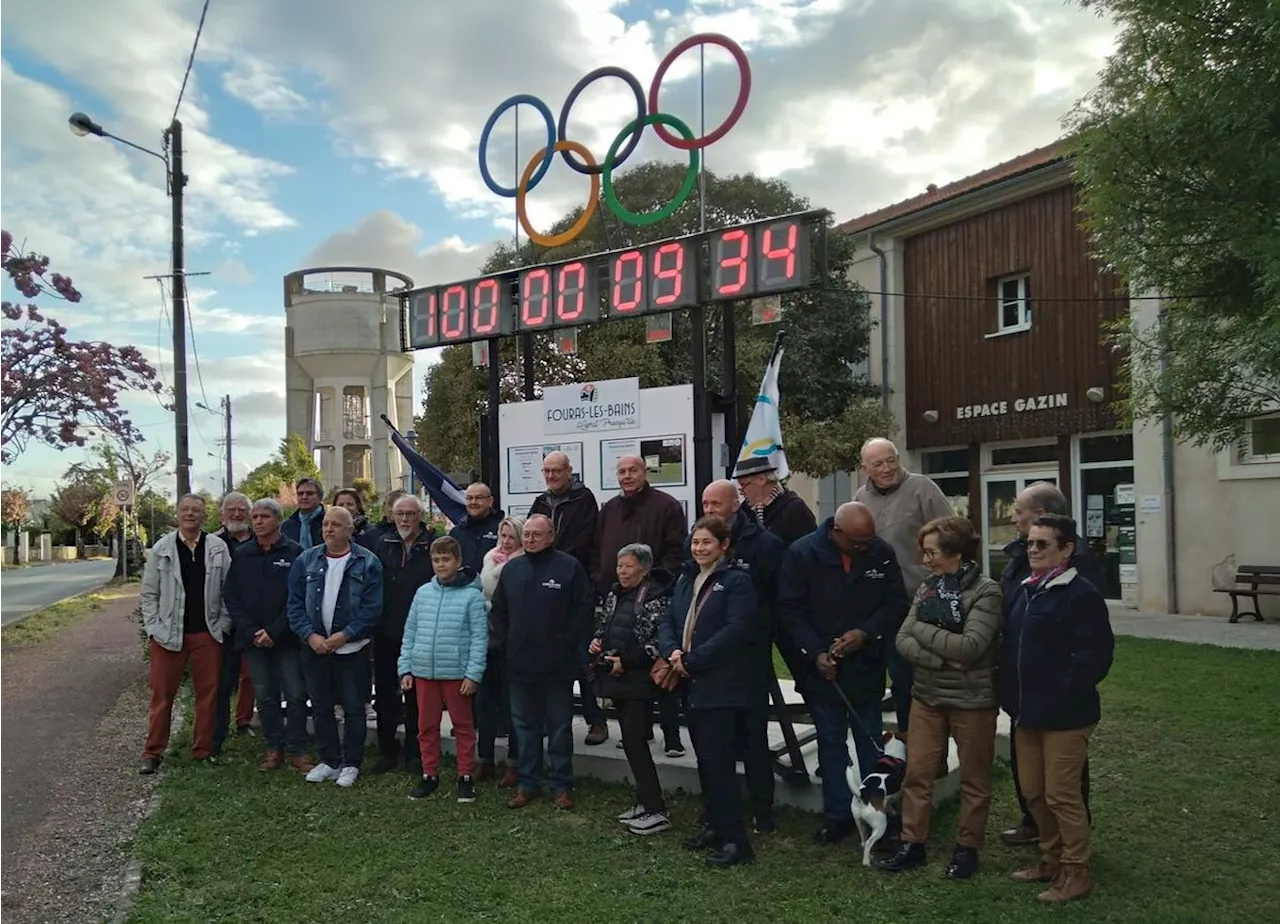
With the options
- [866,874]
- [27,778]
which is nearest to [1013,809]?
[866,874]

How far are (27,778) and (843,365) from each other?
58.5 feet

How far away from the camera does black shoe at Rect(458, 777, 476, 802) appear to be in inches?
267

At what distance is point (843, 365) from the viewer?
2280 cm

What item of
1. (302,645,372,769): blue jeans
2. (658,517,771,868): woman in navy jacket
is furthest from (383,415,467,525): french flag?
(658,517,771,868): woman in navy jacket

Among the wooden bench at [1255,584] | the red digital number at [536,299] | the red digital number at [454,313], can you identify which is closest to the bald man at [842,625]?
the red digital number at [536,299]

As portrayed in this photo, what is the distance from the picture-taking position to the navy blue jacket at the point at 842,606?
560cm

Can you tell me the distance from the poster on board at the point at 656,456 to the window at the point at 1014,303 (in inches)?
518

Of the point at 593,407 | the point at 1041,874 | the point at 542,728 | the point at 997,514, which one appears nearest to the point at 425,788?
the point at 542,728

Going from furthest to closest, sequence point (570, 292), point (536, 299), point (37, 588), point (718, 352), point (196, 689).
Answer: point (37, 588), point (718, 352), point (536, 299), point (570, 292), point (196, 689)

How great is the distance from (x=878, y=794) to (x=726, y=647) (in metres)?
1.04

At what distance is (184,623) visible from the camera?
26.1ft

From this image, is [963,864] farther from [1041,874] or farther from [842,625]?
[842,625]

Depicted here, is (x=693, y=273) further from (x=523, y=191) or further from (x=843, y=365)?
(x=843, y=365)

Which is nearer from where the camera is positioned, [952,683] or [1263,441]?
[952,683]
